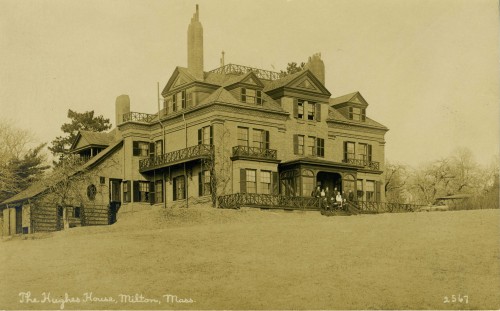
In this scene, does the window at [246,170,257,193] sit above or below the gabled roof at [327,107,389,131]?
below

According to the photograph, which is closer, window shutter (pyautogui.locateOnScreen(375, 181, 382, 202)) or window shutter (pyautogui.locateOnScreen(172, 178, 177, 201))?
window shutter (pyautogui.locateOnScreen(172, 178, 177, 201))

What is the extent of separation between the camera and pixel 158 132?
53.8 meters

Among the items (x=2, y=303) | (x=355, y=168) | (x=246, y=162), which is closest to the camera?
(x=2, y=303)

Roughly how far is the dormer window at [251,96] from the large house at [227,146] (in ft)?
0.23

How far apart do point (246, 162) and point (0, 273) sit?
76.9 ft

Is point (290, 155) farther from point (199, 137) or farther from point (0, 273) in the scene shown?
point (0, 273)

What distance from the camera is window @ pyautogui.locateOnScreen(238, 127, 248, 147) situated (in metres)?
49.5

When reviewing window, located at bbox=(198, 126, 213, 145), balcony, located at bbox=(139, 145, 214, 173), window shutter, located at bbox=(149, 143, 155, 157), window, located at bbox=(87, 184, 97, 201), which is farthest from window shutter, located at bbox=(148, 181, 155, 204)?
window, located at bbox=(198, 126, 213, 145)

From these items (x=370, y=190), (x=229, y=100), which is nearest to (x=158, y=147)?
(x=229, y=100)

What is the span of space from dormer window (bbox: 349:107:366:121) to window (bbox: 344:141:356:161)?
1981 mm

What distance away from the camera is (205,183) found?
49.0 metres

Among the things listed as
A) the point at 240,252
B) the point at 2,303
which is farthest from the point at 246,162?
the point at 2,303

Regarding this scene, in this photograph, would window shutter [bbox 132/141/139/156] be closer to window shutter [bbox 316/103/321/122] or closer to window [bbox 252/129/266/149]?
window [bbox 252/129/266/149]

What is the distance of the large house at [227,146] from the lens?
161 feet
